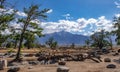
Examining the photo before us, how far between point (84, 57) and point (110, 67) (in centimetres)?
1450

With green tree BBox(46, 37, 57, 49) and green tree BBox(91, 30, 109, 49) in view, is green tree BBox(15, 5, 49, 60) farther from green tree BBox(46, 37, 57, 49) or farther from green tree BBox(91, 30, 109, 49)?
green tree BBox(46, 37, 57, 49)

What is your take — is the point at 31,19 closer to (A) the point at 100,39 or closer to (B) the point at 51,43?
(A) the point at 100,39

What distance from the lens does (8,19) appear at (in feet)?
87.8

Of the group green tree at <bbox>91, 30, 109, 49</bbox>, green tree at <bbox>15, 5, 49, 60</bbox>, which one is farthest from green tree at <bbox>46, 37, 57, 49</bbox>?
green tree at <bbox>15, 5, 49, 60</bbox>

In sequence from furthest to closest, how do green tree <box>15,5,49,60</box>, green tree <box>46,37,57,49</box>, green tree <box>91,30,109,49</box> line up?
green tree <box>46,37,57,49</box>, green tree <box>91,30,109,49</box>, green tree <box>15,5,49,60</box>

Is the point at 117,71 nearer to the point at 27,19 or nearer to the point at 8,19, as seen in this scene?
the point at 8,19

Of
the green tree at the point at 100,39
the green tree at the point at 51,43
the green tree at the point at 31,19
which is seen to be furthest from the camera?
the green tree at the point at 51,43

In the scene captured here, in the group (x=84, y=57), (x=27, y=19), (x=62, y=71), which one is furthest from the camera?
(x=27, y=19)

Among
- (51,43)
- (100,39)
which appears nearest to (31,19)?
(100,39)

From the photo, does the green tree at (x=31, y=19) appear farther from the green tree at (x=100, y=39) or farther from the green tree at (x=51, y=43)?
the green tree at (x=51, y=43)

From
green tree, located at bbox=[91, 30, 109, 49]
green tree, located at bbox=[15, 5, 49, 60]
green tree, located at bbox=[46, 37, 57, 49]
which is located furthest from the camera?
green tree, located at bbox=[46, 37, 57, 49]

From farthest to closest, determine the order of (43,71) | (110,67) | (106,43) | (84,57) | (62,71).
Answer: (106,43) → (84,57) → (110,67) → (43,71) → (62,71)

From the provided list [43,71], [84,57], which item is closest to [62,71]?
[43,71]

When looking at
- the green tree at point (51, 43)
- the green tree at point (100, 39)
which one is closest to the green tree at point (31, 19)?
the green tree at point (100, 39)
